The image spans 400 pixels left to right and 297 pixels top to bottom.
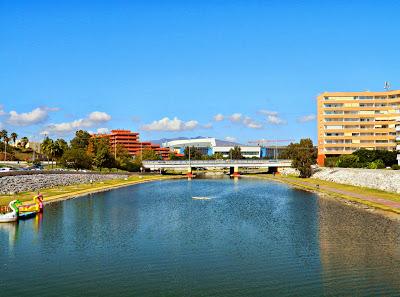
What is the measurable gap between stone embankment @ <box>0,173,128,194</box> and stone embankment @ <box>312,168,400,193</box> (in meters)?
76.3

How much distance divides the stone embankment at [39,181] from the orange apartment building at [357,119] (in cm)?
9799

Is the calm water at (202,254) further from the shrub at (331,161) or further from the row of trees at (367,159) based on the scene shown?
the shrub at (331,161)

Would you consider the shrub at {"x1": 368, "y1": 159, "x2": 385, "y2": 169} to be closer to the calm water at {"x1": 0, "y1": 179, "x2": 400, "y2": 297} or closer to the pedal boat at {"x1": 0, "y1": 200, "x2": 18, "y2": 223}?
the calm water at {"x1": 0, "y1": 179, "x2": 400, "y2": 297}

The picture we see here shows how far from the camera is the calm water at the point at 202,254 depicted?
3162 cm

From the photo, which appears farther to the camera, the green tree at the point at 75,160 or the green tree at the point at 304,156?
the green tree at the point at 75,160

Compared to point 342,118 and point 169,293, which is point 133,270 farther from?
point 342,118

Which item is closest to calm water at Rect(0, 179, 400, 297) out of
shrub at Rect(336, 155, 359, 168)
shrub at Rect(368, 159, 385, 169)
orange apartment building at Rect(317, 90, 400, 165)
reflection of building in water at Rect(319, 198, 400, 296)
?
reflection of building in water at Rect(319, 198, 400, 296)

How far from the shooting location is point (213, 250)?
43.3 meters

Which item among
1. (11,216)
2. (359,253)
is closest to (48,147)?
(11,216)

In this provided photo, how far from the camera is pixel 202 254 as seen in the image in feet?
136

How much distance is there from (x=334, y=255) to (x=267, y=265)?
718cm

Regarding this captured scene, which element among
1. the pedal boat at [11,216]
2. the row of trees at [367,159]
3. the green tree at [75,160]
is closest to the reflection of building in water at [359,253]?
the pedal boat at [11,216]

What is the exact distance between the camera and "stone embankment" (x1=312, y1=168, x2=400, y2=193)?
328ft

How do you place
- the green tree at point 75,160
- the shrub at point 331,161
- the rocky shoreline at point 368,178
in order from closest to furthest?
1. the rocky shoreline at point 368,178
2. the green tree at point 75,160
3. the shrub at point 331,161
